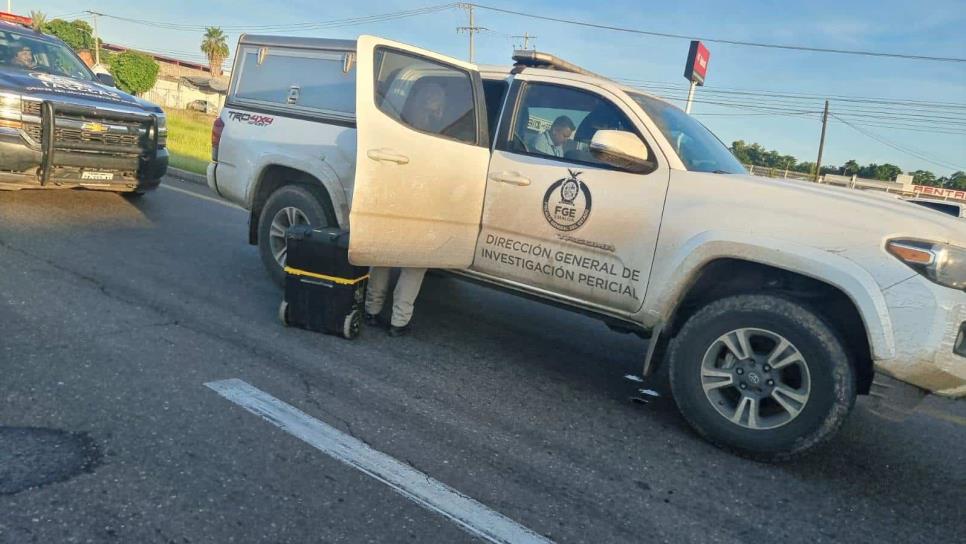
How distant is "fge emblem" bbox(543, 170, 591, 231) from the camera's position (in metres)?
4.40

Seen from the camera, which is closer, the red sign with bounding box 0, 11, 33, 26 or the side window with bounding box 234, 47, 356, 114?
the side window with bounding box 234, 47, 356, 114

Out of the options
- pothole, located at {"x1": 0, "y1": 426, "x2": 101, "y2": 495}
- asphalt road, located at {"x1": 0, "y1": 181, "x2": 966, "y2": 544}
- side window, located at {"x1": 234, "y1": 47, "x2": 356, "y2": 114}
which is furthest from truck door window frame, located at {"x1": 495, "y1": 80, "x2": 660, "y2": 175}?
pothole, located at {"x1": 0, "y1": 426, "x2": 101, "y2": 495}

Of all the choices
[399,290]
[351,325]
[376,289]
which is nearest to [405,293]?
[399,290]

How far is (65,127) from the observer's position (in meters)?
7.47

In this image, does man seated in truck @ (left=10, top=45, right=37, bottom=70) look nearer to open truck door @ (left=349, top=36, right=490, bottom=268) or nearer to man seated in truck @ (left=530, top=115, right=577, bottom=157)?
open truck door @ (left=349, top=36, right=490, bottom=268)

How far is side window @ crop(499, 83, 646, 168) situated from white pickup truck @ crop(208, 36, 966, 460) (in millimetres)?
14

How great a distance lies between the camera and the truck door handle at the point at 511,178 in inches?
185

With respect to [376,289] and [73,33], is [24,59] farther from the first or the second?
[73,33]

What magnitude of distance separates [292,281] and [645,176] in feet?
8.18

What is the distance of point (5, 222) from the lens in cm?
696

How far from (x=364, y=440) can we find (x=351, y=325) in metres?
1.61

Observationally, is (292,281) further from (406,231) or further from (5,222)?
(5,222)

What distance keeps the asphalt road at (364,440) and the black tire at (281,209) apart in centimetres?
27

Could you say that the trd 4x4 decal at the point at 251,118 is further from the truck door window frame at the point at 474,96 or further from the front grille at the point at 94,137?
the front grille at the point at 94,137
